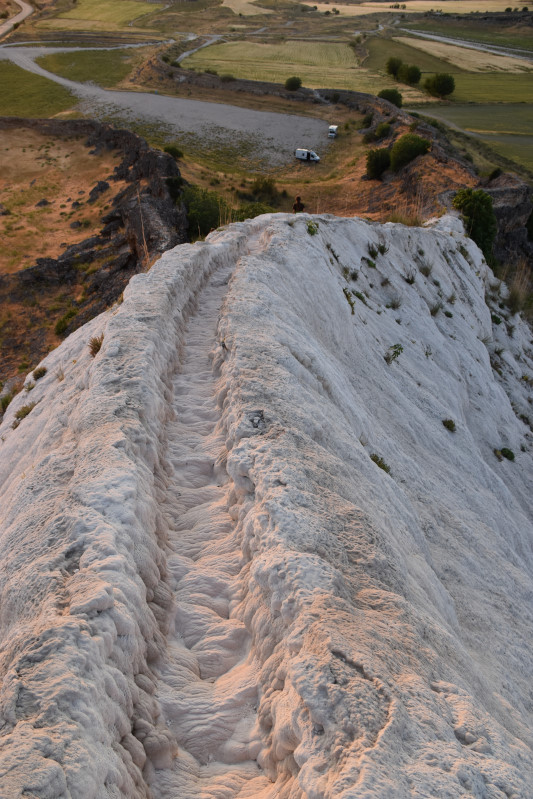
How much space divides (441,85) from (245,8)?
7963 cm

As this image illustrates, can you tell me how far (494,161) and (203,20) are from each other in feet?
293

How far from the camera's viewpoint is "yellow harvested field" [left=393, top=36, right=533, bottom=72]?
82438 millimetres

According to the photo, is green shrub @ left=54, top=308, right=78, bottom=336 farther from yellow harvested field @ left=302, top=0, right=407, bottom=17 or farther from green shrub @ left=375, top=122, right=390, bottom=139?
yellow harvested field @ left=302, top=0, right=407, bottom=17

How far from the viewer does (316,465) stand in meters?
6.16

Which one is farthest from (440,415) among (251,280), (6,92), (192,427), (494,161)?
(6,92)

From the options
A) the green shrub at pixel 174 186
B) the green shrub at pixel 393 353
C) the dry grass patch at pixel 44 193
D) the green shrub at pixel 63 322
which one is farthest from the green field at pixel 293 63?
the green shrub at pixel 393 353

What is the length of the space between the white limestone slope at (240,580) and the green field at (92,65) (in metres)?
75.2

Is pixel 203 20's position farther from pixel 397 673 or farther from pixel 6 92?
pixel 397 673

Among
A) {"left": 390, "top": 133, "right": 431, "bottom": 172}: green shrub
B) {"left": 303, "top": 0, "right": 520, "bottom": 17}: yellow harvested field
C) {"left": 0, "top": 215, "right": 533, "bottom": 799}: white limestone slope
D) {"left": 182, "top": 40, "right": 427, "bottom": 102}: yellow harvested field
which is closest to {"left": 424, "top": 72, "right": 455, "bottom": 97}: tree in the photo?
{"left": 182, "top": 40, "right": 427, "bottom": 102}: yellow harvested field

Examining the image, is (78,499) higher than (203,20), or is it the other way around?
(203,20)

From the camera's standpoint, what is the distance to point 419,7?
130750 mm

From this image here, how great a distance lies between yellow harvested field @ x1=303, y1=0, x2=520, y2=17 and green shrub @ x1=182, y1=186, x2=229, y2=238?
11782cm

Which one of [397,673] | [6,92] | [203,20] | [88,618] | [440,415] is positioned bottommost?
[440,415]

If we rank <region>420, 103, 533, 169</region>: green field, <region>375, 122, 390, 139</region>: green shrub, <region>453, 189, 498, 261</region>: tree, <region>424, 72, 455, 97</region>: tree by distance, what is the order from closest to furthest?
<region>453, 189, 498, 261</region>: tree, <region>375, 122, 390, 139</region>: green shrub, <region>420, 103, 533, 169</region>: green field, <region>424, 72, 455, 97</region>: tree
